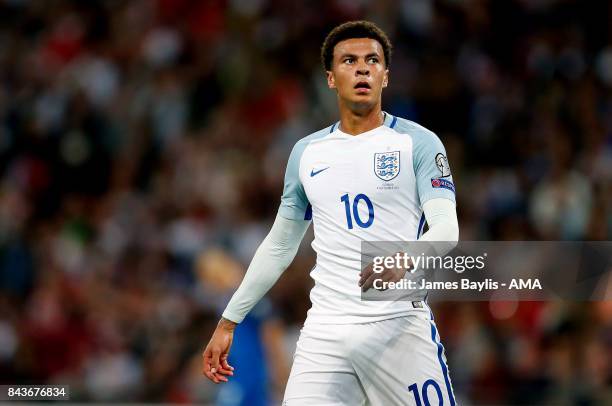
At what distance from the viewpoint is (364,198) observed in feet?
17.5

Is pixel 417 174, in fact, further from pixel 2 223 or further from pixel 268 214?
pixel 2 223

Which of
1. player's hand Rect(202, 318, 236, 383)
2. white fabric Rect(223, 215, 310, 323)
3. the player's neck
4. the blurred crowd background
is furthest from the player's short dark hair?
the blurred crowd background

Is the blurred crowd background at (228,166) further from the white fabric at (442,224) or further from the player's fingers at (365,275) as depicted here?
the player's fingers at (365,275)

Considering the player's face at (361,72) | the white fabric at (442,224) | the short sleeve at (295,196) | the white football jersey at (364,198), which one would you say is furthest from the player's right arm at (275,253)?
the white fabric at (442,224)

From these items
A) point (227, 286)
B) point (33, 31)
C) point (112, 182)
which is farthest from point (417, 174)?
point (33, 31)

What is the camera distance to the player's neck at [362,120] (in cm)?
554

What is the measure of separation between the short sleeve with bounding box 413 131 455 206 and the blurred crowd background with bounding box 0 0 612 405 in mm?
3472

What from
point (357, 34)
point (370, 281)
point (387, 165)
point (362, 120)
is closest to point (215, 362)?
point (370, 281)

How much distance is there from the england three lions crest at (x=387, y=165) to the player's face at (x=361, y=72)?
317mm

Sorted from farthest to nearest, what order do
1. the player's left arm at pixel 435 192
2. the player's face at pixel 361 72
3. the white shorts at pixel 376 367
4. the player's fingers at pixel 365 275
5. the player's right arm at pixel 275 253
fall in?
the player's right arm at pixel 275 253, the player's face at pixel 361 72, the white shorts at pixel 376 367, the player's left arm at pixel 435 192, the player's fingers at pixel 365 275

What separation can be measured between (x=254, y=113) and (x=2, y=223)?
2971 millimetres

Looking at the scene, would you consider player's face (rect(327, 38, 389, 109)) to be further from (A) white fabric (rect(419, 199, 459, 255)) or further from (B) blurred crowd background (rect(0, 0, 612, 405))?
(B) blurred crowd background (rect(0, 0, 612, 405))

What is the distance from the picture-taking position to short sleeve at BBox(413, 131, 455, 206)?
5141 millimetres

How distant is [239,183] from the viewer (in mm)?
11727
